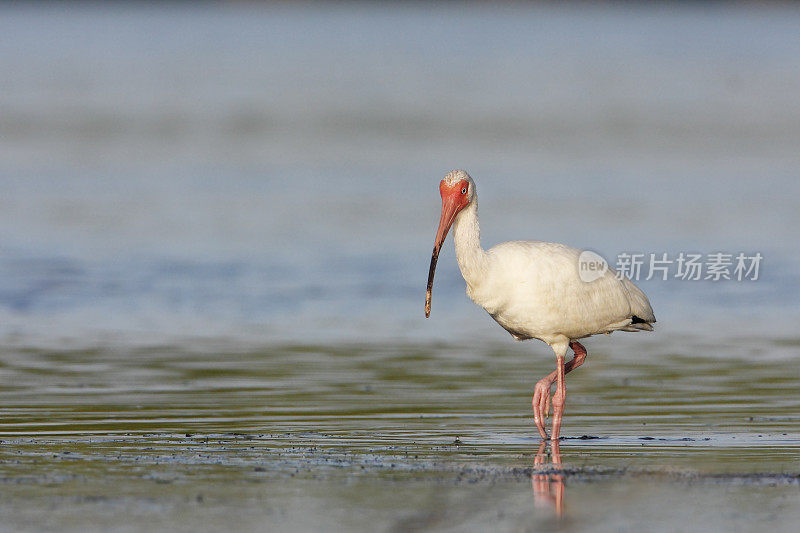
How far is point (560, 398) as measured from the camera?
12.0m

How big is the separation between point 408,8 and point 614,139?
11462 centimetres

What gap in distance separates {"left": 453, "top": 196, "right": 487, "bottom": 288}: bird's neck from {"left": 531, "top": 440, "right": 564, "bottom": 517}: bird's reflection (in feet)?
5.38

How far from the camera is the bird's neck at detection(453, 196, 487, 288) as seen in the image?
39.0ft

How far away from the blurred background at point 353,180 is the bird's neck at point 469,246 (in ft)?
11.2

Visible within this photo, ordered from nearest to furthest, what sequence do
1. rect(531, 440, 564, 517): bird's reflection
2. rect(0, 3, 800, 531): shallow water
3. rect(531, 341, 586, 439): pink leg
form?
rect(531, 440, 564, 517): bird's reflection < rect(0, 3, 800, 531): shallow water < rect(531, 341, 586, 439): pink leg

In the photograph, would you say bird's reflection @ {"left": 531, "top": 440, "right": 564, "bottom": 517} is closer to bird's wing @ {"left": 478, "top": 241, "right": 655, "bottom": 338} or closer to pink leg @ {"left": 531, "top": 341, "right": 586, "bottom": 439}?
pink leg @ {"left": 531, "top": 341, "right": 586, "bottom": 439}

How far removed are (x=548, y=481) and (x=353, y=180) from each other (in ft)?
60.6

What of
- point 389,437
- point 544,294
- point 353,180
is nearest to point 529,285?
point 544,294

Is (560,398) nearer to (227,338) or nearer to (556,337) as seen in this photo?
(556,337)

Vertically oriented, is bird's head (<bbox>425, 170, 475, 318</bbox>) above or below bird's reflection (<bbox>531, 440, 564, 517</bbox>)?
above

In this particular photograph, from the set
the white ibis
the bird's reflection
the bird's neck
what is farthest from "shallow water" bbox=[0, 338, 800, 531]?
the bird's neck

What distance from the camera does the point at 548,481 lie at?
9.52 meters

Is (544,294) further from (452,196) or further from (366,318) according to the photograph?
(366,318)

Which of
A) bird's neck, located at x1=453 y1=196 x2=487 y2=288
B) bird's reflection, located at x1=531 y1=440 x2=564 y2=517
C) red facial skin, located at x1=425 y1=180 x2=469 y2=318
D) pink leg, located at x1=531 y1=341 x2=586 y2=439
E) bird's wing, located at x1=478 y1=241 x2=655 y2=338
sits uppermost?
red facial skin, located at x1=425 y1=180 x2=469 y2=318
